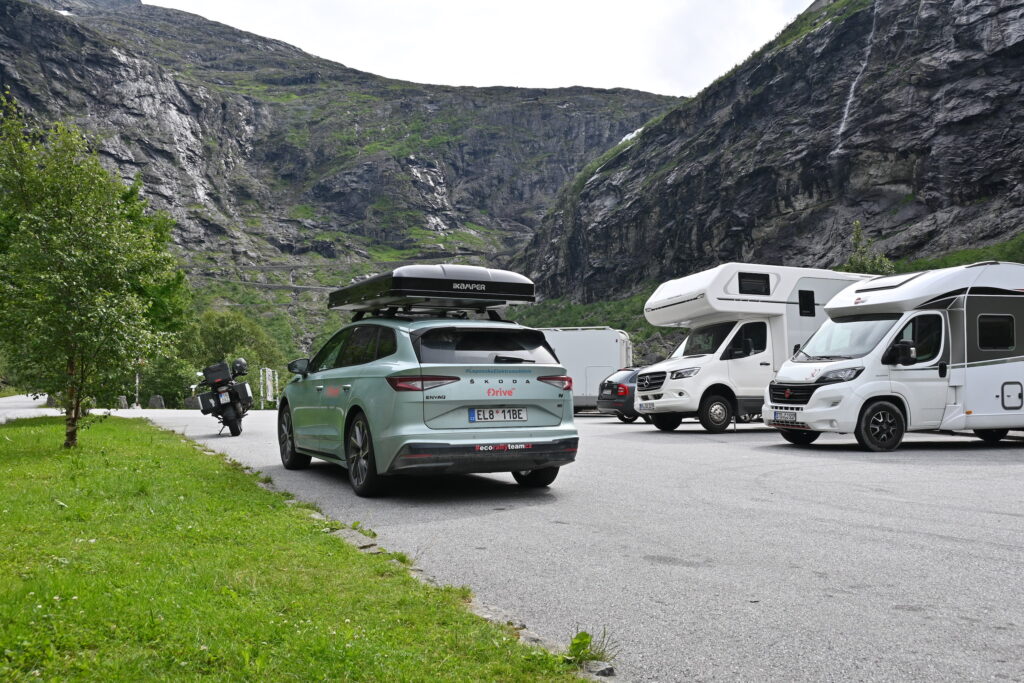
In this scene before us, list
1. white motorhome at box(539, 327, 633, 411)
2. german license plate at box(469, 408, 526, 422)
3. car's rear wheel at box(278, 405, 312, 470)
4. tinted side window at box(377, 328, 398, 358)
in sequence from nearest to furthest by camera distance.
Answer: german license plate at box(469, 408, 526, 422), tinted side window at box(377, 328, 398, 358), car's rear wheel at box(278, 405, 312, 470), white motorhome at box(539, 327, 633, 411)

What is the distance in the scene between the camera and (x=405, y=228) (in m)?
178

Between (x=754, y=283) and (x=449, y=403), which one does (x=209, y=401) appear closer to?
(x=449, y=403)

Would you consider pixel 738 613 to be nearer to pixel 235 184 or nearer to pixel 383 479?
pixel 383 479

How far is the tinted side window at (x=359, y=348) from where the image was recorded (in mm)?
8484

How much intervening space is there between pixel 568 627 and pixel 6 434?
13.8 meters

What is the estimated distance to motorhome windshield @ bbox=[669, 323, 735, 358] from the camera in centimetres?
1759

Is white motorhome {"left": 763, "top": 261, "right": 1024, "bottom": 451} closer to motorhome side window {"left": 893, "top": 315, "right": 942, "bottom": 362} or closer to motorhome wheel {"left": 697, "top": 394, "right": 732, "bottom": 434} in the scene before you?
motorhome side window {"left": 893, "top": 315, "right": 942, "bottom": 362}

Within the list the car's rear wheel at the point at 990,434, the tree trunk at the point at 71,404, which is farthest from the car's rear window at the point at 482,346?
the car's rear wheel at the point at 990,434

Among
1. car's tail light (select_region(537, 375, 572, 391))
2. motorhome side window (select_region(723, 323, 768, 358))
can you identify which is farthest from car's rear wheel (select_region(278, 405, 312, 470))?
motorhome side window (select_region(723, 323, 768, 358))

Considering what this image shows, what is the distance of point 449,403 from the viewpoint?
300 inches

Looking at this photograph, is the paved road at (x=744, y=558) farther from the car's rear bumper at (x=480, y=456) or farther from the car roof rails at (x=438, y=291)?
the car roof rails at (x=438, y=291)

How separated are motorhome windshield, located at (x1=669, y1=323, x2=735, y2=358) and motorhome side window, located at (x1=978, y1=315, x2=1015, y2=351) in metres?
5.12

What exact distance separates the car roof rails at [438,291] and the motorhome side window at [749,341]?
878cm

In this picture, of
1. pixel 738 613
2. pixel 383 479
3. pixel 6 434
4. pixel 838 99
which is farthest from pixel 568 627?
pixel 838 99
